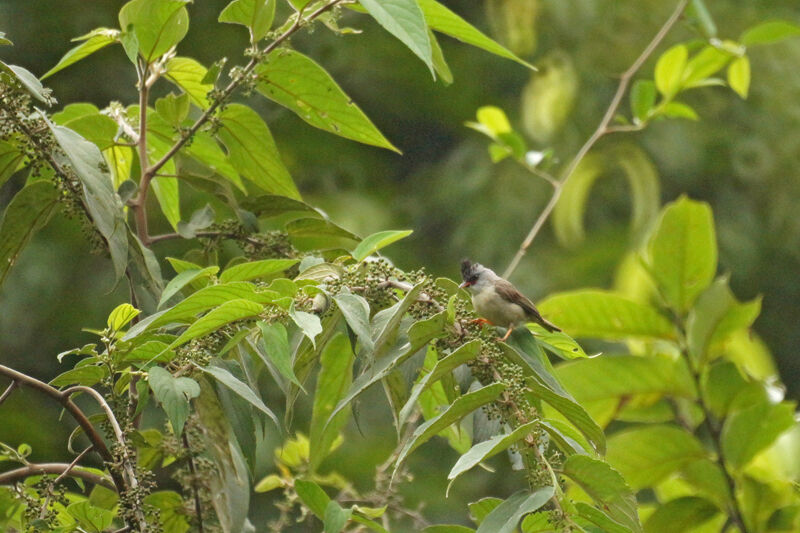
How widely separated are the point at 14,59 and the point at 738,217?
5.52 metres

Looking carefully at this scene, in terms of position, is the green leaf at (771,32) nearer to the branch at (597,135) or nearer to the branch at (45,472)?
the branch at (597,135)

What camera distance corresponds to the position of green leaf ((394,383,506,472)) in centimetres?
96

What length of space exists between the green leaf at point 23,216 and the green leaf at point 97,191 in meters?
0.12

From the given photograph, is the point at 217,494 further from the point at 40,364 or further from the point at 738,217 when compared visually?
the point at 738,217

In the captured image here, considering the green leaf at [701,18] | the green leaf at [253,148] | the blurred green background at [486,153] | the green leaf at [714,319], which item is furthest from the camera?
the blurred green background at [486,153]

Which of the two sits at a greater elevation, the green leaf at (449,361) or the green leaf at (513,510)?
the green leaf at (449,361)

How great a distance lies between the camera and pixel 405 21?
3.79 ft

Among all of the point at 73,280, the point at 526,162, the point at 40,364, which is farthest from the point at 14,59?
the point at 526,162

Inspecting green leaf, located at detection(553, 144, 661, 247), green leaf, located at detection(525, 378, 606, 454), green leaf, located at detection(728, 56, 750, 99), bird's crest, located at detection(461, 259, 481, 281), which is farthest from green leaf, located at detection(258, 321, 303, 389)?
green leaf, located at detection(553, 144, 661, 247)

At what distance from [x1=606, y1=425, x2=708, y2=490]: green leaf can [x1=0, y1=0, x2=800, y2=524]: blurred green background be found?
13.7ft

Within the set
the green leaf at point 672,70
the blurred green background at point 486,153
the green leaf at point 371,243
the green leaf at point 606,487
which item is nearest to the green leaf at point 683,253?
the green leaf at point 672,70

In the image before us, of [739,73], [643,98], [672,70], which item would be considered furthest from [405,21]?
[739,73]

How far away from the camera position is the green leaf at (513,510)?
933mm

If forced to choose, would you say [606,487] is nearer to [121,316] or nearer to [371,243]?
[371,243]
